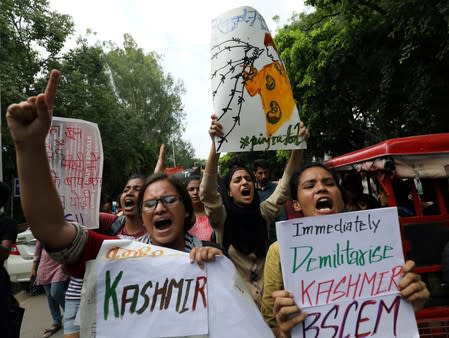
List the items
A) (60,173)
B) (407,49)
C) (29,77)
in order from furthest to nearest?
(29,77) → (407,49) → (60,173)

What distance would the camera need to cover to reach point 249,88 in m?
3.24

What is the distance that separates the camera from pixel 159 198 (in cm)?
209

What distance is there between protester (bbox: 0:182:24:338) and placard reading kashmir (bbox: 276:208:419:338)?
231 cm

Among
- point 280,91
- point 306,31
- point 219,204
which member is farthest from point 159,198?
point 306,31

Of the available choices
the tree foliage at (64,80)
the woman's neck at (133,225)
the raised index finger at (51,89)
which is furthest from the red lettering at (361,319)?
the tree foliage at (64,80)

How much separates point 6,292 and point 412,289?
110 inches

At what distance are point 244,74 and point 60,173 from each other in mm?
1600

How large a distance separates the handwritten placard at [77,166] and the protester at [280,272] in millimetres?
1704

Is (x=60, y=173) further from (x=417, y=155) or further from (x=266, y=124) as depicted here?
(x=417, y=155)

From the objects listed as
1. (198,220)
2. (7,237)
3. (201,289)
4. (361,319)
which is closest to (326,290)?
(361,319)

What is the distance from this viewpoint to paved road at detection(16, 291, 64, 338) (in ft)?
19.2

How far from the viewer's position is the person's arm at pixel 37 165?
1424 millimetres

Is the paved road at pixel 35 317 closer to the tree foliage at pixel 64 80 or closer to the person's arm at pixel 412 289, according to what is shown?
the person's arm at pixel 412 289

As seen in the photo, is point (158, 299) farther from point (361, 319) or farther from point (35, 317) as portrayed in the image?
point (35, 317)
